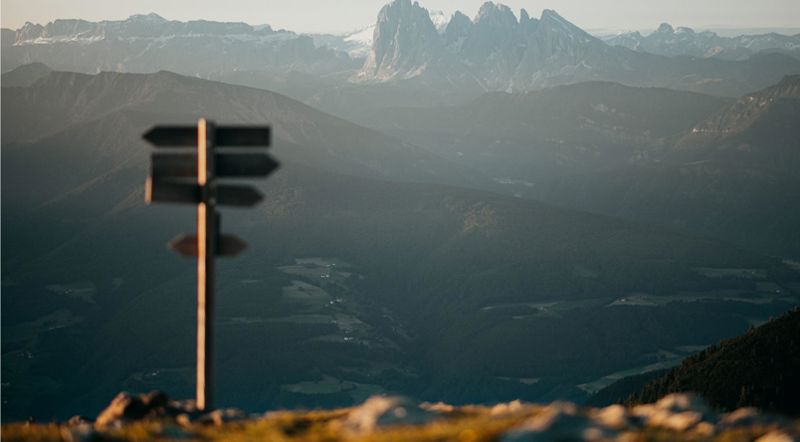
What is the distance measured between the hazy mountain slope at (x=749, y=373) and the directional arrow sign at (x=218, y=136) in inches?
3316

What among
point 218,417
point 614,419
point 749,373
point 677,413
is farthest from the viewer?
point 749,373

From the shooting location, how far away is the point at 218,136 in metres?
25.3

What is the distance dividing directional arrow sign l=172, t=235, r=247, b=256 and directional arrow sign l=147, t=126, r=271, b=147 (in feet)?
7.91

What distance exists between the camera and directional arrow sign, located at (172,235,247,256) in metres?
25.2

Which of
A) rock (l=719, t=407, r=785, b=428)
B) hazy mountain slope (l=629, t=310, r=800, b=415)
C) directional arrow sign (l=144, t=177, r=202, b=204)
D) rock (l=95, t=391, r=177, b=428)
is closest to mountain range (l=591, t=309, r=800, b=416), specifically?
hazy mountain slope (l=629, t=310, r=800, b=415)

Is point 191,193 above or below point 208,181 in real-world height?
below

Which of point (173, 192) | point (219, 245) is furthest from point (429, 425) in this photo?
point (173, 192)

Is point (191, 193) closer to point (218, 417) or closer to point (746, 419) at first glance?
point (218, 417)

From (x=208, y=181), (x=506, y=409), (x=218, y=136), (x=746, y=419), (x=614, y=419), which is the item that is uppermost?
(x=218, y=136)

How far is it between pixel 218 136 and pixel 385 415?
26.6 ft

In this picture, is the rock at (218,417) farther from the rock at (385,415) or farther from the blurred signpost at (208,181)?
the rock at (385,415)

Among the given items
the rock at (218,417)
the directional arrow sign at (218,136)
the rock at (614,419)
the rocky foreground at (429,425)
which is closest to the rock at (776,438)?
the rocky foreground at (429,425)

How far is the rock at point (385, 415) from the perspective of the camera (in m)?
23.6

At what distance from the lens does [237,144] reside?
25.4m
